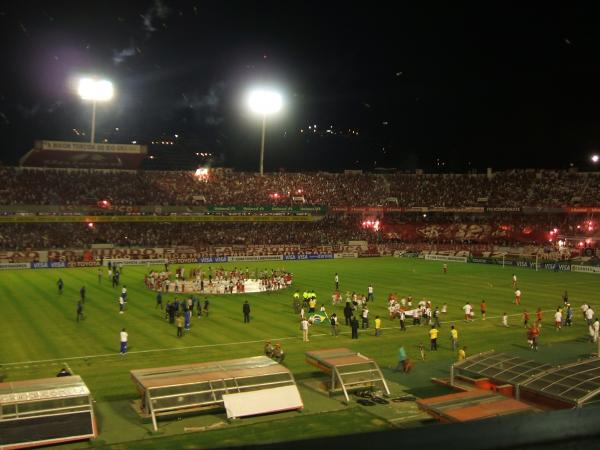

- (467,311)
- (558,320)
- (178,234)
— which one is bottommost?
(558,320)

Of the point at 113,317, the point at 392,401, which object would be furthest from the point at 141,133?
the point at 392,401

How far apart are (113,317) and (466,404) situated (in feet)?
71.4

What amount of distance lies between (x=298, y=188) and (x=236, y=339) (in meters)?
59.2

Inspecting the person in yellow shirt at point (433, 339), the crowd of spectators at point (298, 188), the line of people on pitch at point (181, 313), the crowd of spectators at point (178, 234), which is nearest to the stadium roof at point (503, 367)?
the person in yellow shirt at point (433, 339)

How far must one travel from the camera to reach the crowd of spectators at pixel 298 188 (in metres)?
71.6

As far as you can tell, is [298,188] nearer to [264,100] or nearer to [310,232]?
[310,232]

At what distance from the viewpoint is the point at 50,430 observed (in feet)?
49.0

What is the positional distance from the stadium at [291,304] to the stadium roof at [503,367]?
0.28 feet

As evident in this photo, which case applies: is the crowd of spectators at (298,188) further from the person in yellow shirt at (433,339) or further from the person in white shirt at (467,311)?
the person in yellow shirt at (433,339)

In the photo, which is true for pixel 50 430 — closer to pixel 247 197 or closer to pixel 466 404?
pixel 466 404

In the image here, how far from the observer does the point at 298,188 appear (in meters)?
85.3

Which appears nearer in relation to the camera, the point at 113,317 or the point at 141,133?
the point at 113,317

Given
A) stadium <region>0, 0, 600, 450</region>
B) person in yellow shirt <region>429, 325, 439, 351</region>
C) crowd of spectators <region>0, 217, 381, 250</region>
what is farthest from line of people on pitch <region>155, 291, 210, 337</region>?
crowd of spectators <region>0, 217, 381, 250</region>

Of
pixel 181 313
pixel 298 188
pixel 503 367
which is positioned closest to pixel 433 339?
pixel 503 367
